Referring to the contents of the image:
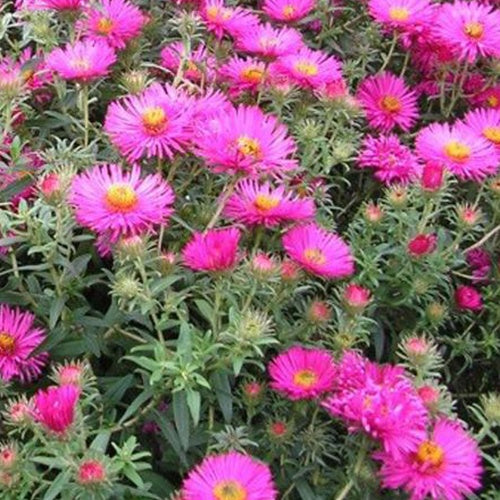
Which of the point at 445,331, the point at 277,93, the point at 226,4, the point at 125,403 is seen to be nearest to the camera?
the point at 125,403

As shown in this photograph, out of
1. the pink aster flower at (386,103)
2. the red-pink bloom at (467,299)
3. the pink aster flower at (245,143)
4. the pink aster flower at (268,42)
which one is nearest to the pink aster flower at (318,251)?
the pink aster flower at (245,143)

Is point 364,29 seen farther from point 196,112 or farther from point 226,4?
point 196,112

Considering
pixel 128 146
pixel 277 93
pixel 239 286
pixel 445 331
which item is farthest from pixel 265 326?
pixel 445 331

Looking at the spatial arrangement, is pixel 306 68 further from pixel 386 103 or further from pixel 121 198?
pixel 121 198

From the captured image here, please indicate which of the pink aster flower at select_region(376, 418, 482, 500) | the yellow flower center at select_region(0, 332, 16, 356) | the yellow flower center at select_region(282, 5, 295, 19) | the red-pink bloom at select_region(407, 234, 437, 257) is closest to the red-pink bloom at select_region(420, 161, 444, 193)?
the red-pink bloom at select_region(407, 234, 437, 257)

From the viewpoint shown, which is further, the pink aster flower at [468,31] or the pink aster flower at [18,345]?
the pink aster flower at [468,31]

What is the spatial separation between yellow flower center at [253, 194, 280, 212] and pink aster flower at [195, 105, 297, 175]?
0.16 feet

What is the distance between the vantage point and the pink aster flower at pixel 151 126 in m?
1.80

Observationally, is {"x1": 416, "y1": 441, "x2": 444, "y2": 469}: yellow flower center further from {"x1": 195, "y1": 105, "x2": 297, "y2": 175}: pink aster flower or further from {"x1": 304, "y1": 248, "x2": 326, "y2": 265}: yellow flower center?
{"x1": 195, "y1": 105, "x2": 297, "y2": 175}: pink aster flower

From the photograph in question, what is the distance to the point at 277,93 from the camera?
2.07 m

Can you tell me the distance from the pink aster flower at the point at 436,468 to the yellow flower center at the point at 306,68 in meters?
0.87

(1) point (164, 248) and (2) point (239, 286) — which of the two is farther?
(1) point (164, 248)

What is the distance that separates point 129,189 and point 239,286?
0.24m

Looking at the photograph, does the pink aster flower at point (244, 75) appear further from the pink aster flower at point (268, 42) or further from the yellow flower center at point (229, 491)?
the yellow flower center at point (229, 491)
